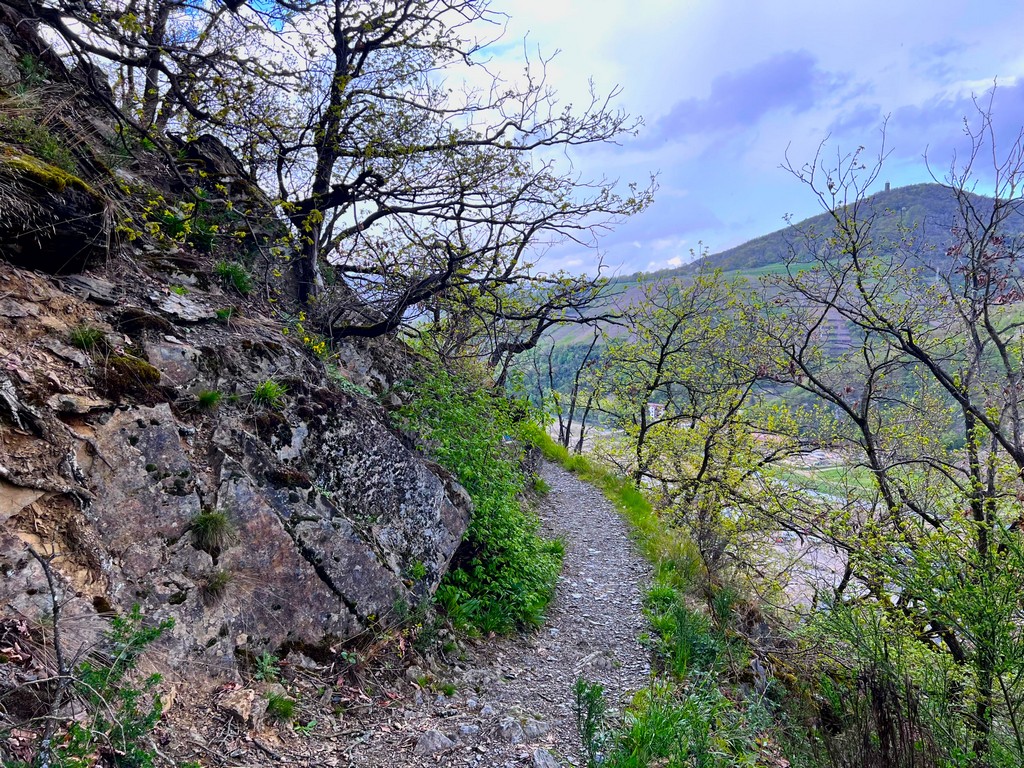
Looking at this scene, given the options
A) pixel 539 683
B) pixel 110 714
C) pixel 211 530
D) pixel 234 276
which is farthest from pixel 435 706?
pixel 234 276

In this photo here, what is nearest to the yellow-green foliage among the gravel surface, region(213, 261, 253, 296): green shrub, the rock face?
the gravel surface

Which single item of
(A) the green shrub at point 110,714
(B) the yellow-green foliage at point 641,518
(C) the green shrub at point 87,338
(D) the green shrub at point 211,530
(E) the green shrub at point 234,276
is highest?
(E) the green shrub at point 234,276

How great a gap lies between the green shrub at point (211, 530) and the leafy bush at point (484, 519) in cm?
254

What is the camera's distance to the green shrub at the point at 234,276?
5629 millimetres

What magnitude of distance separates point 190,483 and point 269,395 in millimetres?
1196

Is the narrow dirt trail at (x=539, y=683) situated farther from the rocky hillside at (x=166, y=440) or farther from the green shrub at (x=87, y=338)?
the green shrub at (x=87, y=338)

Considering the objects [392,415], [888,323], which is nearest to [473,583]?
[392,415]

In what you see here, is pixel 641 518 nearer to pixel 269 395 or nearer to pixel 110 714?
pixel 269 395

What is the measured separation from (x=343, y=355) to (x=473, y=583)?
145 inches

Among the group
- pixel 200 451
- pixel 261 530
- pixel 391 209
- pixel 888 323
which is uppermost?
pixel 391 209

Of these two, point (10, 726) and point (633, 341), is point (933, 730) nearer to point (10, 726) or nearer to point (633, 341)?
point (10, 726)

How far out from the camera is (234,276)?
5.75m

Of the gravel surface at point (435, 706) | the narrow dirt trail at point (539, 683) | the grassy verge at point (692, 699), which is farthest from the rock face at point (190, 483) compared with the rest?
the grassy verge at point (692, 699)

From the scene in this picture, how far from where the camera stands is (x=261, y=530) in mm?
3865
